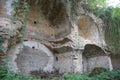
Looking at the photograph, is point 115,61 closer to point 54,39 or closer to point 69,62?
point 69,62

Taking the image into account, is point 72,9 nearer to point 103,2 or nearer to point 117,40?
point 103,2

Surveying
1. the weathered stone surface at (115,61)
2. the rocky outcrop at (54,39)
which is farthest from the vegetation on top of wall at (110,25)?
the weathered stone surface at (115,61)

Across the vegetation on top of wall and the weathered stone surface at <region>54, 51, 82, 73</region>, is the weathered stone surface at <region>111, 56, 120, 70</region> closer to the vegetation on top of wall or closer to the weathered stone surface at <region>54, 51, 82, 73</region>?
the vegetation on top of wall

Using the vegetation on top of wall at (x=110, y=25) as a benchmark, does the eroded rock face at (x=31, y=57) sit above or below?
below

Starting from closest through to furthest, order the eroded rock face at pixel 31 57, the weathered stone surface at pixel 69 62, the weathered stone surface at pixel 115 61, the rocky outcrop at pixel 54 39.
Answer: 1. the eroded rock face at pixel 31 57
2. the rocky outcrop at pixel 54 39
3. the weathered stone surface at pixel 69 62
4. the weathered stone surface at pixel 115 61

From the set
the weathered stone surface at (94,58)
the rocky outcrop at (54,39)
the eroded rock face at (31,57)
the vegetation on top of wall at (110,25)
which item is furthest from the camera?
the vegetation on top of wall at (110,25)

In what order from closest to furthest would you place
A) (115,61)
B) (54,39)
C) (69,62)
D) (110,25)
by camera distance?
(69,62) → (54,39) → (110,25) → (115,61)

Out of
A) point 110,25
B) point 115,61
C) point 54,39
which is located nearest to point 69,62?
point 54,39

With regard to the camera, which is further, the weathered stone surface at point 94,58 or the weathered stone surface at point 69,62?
the weathered stone surface at point 94,58

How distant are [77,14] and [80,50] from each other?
90.4 inches

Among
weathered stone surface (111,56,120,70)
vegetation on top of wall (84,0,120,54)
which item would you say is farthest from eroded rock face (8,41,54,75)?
weathered stone surface (111,56,120,70)

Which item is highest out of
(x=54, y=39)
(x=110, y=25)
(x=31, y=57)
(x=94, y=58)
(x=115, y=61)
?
(x=110, y=25)

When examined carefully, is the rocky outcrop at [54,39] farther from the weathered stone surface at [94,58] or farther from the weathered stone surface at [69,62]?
the weathered stone surface at [94,58]

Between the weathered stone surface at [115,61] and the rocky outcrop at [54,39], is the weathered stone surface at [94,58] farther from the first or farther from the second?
the weathered stone surface at [115,61]
